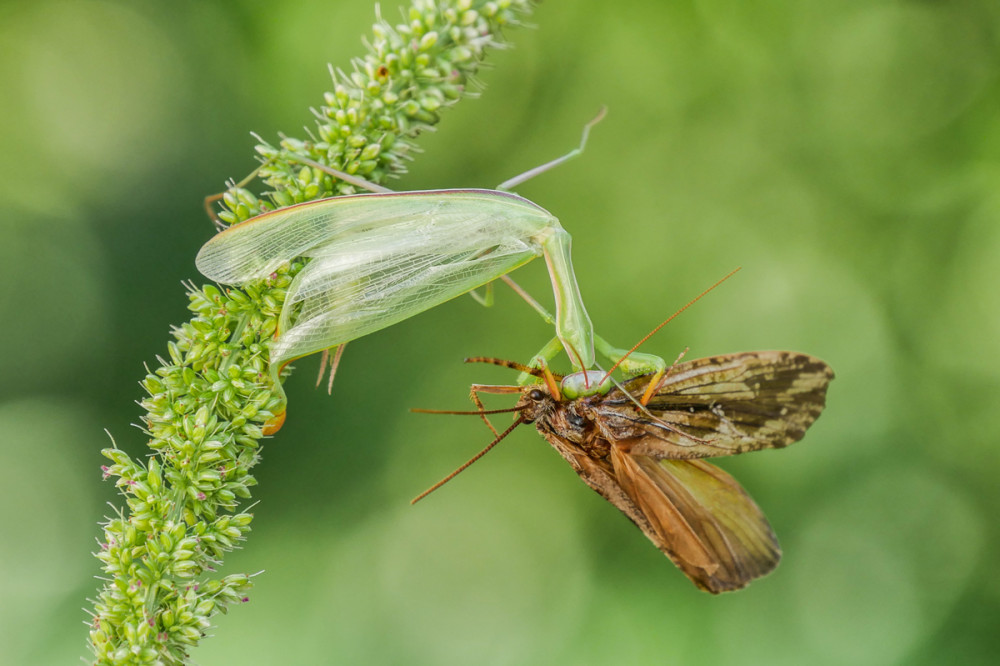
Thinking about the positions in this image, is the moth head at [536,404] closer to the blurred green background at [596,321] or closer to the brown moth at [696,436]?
the brown moth at [696,436]

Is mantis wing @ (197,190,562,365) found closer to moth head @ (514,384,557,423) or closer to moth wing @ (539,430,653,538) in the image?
moth head @ (514,384,557,423)

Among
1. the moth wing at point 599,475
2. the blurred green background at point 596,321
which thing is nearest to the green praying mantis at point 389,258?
the moth wing at point 599,475

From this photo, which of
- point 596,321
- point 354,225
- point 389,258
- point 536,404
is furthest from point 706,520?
point 596,321

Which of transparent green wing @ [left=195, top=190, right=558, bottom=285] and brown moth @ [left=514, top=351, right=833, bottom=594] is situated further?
brown moth @ [left=514, top=351, right=833, bottom=594]

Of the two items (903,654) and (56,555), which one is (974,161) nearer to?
(903,654)

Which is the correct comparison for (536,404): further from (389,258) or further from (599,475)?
(389,258)

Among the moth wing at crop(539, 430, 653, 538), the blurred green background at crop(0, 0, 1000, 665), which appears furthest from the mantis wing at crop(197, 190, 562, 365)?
the blurred green background at crop(0, 0, 1000, 665)
